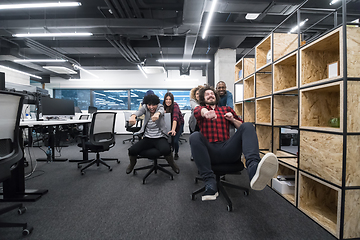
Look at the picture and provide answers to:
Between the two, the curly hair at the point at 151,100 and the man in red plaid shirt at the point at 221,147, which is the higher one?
the curly hair at the point at 151,100

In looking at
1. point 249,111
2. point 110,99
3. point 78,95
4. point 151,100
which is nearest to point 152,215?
point 151,100

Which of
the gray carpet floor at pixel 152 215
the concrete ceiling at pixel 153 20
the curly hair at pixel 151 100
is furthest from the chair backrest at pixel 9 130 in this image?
the concrete ceiling at pixel 153 20

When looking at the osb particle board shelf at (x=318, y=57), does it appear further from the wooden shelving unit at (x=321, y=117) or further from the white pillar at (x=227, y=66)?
the white pillar at (x=227, y=66)

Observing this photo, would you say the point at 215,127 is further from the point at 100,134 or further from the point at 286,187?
the point at 100,134

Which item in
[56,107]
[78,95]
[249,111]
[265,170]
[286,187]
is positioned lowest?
[286,187]

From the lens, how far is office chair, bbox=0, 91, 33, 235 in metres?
1.11

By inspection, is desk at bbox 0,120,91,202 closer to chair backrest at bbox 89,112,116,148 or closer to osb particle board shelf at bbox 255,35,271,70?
chair backrest at bbox 89,112,116,148

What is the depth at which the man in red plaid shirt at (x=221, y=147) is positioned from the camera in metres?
1.09

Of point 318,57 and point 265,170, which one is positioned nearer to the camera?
point 265,170

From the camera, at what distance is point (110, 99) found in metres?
7.48

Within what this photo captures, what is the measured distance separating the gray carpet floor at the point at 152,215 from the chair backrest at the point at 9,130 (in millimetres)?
529

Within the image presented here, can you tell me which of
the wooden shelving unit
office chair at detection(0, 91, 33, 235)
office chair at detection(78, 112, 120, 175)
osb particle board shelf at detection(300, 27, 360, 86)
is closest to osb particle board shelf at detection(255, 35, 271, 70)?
the wooden shelving unit

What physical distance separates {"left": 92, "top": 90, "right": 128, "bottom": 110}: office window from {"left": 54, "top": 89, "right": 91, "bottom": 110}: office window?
42 centimetres

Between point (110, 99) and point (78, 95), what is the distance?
1.57 m
